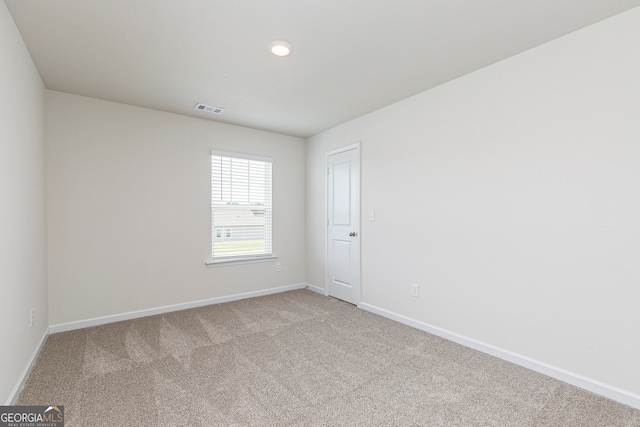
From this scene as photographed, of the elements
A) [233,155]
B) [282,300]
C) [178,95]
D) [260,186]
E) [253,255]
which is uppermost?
[178,95]

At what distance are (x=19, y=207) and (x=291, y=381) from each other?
7.61 ft

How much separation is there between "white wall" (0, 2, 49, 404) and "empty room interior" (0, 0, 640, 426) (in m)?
0.03

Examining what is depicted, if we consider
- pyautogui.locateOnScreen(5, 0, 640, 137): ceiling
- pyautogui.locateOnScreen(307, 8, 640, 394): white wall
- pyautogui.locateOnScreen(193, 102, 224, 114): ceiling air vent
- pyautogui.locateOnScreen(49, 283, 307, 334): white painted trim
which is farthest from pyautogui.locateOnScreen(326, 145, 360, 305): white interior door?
pyautogui.locateOnScreen(193, 102, 224, 114): ceiling air vent

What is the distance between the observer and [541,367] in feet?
7.74

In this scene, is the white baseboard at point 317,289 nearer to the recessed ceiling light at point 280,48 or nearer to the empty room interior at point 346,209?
the empty room interior at point 346,209

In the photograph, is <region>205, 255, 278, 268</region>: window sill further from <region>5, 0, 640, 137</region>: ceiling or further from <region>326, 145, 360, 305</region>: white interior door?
<region>5, 0, 640, 137</region>: ceiling

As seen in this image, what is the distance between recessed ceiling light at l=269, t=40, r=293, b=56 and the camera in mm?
2312

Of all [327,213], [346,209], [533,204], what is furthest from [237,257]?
[533,204]

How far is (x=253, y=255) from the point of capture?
15.1 feet

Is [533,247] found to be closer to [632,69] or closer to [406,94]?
[632,69]

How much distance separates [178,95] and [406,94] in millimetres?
2459

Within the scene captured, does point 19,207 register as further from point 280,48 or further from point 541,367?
point 541,367

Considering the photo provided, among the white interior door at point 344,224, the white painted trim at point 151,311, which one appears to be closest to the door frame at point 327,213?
the white interior door at point 344,224

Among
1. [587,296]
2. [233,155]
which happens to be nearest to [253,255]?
[233,155]
